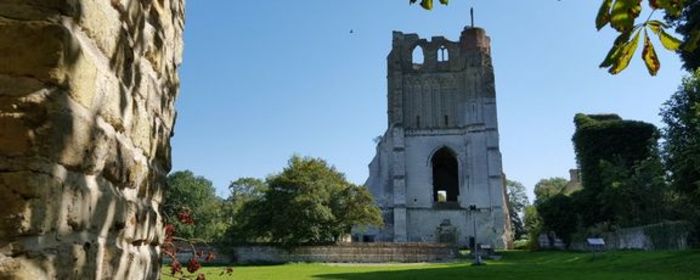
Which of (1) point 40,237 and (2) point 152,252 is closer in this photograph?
(1) point 40,237

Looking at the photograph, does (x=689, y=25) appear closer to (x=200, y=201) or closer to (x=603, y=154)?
(x=603, y=154)

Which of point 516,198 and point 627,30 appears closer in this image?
point 627,30

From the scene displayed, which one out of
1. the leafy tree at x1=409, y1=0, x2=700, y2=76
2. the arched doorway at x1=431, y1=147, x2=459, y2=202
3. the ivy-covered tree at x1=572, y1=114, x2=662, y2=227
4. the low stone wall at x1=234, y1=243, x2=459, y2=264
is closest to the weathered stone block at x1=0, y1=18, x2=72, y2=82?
the leafy tree at x1=409, y1=0, x2=700, y2=76

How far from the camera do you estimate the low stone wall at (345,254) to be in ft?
112

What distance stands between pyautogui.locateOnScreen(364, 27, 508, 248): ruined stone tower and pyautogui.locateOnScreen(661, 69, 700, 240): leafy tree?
939 inches

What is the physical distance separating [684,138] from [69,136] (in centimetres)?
2720

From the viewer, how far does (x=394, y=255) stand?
3591 centimetres

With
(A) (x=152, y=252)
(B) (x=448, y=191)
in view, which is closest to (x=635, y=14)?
(A) (x=152, y=252)

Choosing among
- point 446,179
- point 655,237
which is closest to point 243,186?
point 446,179

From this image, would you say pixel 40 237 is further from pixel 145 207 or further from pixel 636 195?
pixel 636 195

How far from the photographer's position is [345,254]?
114 feet

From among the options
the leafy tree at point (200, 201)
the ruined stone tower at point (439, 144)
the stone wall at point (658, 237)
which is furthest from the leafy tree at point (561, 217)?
the leafy tree at point (200, 201)

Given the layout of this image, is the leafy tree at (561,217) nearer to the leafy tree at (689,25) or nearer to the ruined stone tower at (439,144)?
the ruined stone tower at (439,144)

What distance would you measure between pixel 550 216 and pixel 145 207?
48994 mm
